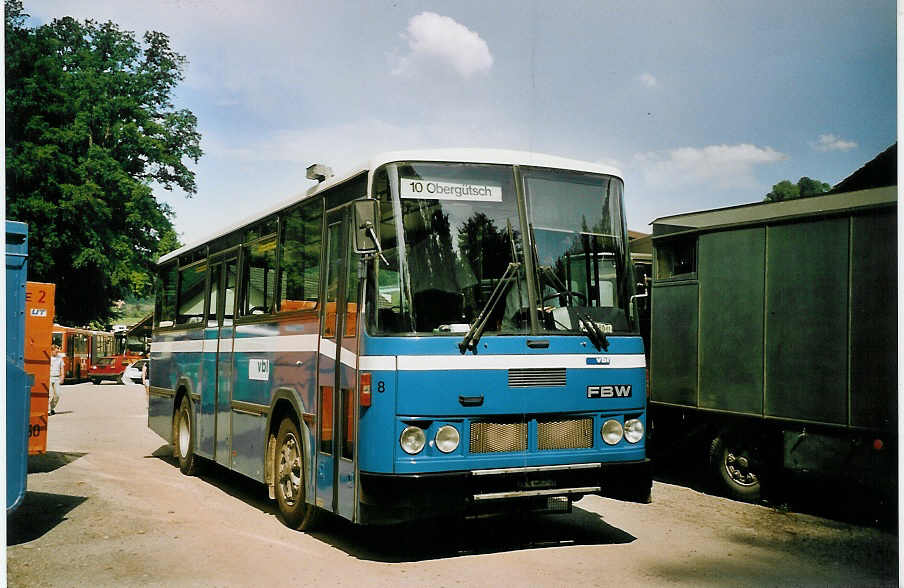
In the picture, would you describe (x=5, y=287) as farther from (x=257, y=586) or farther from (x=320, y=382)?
(x=257, y=586)

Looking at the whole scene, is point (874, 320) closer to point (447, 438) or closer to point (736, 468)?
point (736, 468)

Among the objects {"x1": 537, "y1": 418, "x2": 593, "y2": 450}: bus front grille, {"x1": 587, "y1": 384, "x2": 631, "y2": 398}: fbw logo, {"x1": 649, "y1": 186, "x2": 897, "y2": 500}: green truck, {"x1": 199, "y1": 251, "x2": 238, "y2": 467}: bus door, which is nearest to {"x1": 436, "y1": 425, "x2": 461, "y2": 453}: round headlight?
{"x1": 537, "y1": 418, "x2": 593, "y2": 450}: bus front grille

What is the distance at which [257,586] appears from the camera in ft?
21.0

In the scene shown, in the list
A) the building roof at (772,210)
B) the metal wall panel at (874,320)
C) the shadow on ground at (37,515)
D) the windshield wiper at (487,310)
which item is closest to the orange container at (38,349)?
the shadow on ground at (37,515)

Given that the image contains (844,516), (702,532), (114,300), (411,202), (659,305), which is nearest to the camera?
(411,202)

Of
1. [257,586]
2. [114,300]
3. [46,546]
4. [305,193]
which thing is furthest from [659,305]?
[114,300]

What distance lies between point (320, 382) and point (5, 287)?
2.78 metres

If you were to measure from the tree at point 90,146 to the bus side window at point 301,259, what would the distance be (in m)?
1.52

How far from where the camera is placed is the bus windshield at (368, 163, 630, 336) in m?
6.78

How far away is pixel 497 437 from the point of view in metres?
6.89

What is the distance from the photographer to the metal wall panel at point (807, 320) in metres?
8.77

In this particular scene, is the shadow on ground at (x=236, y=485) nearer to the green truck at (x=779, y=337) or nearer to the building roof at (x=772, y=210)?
the green truck at (x=779, y=337)

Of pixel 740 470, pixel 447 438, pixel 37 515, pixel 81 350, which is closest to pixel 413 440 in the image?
pixel 447 438

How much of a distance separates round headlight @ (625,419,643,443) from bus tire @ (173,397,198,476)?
659cm
